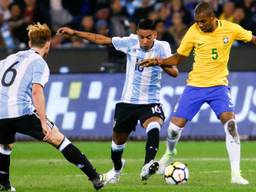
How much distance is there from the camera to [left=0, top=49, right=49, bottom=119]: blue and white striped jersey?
1118 cm

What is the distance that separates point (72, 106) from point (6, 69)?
8.67 meters

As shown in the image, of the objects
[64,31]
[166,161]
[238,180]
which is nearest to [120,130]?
[166,161]

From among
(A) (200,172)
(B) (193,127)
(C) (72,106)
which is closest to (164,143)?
(B) (193,127)

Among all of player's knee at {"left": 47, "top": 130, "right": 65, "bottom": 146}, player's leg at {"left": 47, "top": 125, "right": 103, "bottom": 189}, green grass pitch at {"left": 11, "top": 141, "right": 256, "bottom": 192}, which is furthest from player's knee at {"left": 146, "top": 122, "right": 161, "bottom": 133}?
player's knee at {"left": 47, "top": 130, "right": 65, "bottom": 146}

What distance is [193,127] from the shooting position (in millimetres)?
19625

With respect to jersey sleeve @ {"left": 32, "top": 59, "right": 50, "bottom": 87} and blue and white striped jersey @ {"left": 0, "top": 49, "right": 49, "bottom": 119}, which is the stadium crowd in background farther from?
jersey sleeve @ {"left": 32, "top": 59, "right": 50, "bottom": 87}

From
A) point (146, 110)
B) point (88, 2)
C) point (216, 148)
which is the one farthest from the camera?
point (88, 2)

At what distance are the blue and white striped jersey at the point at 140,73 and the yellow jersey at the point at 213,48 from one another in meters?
0.50

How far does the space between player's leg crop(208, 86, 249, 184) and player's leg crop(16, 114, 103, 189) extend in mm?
1931

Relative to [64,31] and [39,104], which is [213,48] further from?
[39,104]

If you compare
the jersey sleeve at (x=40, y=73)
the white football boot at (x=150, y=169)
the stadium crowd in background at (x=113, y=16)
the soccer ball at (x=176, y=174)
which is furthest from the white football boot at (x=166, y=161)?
the stadium crowd in background at (x=113, y=16)

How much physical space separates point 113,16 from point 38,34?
12.3 metres

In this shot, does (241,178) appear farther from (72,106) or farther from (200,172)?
(72,106)

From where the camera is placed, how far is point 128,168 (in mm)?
14922
